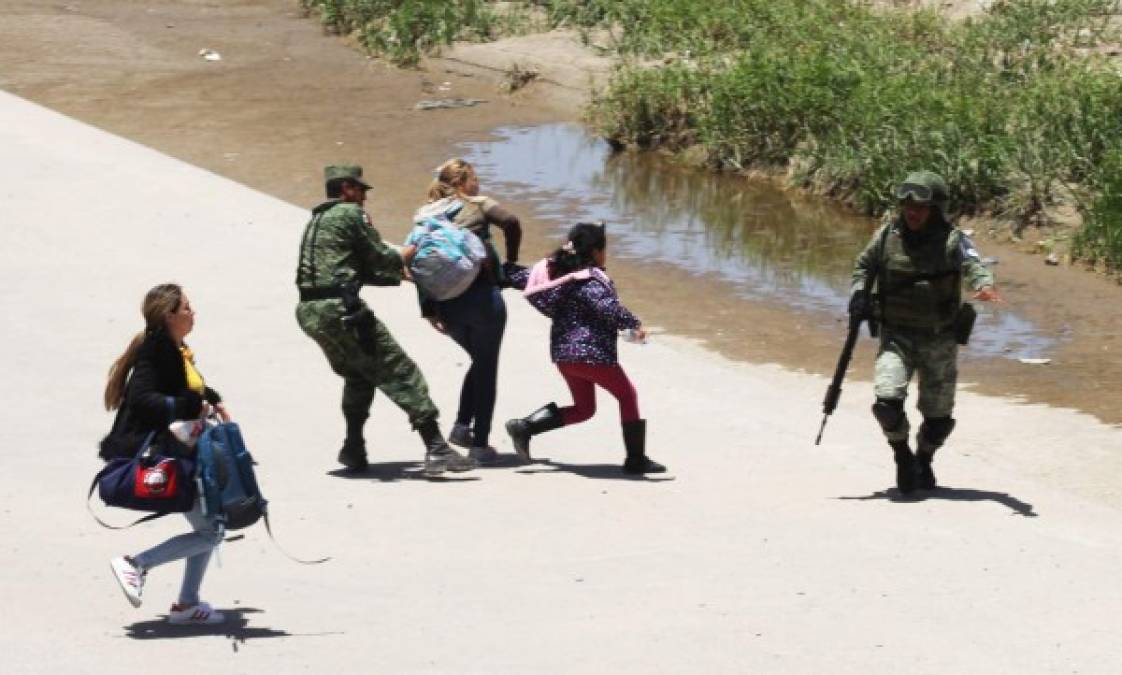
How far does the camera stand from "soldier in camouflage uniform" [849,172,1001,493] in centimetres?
1049

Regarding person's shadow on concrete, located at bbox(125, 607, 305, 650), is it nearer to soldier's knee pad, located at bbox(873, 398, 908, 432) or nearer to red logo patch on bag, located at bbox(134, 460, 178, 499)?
red logo patch on bag, located at bbox(134, 460, 178, 499)

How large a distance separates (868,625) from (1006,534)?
5.46 feet

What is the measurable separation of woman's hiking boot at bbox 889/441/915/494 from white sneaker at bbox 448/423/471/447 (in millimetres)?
2135

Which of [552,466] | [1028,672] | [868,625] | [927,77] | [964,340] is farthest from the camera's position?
[927,77]

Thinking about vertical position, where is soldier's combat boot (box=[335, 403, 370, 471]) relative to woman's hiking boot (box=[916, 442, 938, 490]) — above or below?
below

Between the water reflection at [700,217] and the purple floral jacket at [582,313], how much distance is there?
173 inches

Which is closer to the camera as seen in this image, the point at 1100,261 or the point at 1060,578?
the point at 1060,578

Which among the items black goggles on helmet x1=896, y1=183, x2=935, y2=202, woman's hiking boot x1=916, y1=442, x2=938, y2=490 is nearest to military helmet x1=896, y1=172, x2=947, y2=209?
black goggles on helmet x1=896, y1=183, x2=935, y2=202

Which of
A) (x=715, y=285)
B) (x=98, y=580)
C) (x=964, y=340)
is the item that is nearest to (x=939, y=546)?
(x=964, y=340)

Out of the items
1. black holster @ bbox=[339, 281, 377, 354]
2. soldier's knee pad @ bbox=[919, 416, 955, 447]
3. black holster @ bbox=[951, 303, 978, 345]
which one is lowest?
soldier's knee pad @ bbox=[919, 416, 955, 447]

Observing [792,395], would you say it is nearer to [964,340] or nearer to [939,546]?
[964,340]

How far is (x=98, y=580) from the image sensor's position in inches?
350

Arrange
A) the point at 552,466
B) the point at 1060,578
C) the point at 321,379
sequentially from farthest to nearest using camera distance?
the point at 321,379 < the point at 552,466 < the point at 1060,578

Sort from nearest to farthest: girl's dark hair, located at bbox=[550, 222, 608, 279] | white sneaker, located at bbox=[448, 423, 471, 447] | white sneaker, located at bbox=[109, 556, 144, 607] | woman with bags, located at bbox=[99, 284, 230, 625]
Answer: white sneaker, located at bbox=[109, 556, 144, 607]
woman with bags, located at bbox=[99, 284, 230, 625]
girl's dark hair, located at bbox=[550, 222, 608, 279]
white sneaker, located at bbox=[448, 423, 471, 447]
